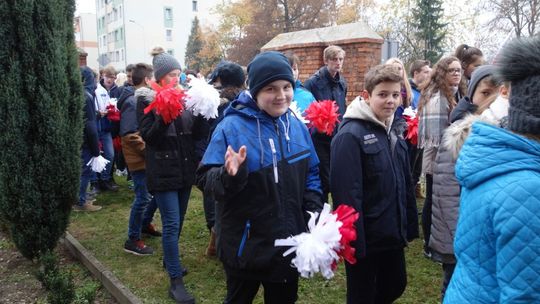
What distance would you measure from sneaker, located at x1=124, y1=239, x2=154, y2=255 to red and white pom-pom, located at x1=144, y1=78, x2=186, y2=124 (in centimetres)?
190

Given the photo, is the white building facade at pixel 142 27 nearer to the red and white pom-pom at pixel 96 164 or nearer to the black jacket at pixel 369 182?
the red and white pom-pom at pixel 96 164

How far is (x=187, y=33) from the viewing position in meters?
68.7

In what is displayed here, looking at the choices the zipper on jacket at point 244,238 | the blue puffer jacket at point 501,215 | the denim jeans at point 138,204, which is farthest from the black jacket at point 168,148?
the blue puffer jacket at point 501,215

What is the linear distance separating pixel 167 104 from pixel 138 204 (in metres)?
1.57

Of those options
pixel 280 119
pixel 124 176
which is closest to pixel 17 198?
pixel 280 119

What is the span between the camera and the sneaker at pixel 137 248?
16.7 ft

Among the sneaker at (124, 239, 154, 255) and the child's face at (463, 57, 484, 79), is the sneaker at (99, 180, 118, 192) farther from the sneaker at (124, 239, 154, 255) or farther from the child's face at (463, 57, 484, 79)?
the child's face at (463, 57, 484, 79)

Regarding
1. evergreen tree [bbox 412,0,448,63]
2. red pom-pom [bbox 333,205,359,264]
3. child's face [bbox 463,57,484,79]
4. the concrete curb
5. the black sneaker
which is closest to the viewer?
red pom-pom [bbox 333,205,359,264]

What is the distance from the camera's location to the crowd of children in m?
1.53

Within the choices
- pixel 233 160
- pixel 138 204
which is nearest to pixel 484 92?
pixel 233 160

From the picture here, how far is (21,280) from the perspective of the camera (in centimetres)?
457

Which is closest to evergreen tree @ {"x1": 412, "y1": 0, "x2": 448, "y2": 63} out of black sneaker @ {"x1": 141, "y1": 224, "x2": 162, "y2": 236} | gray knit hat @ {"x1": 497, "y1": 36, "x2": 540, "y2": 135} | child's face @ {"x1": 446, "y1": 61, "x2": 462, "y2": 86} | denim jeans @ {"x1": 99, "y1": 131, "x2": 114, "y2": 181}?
denim jeans @ {"x1": 99, "y1": 131, "x2": 114, "y2": 181}

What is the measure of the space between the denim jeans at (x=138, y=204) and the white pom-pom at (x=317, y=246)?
275 cm

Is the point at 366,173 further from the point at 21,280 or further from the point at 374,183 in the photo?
the point at 21,280
